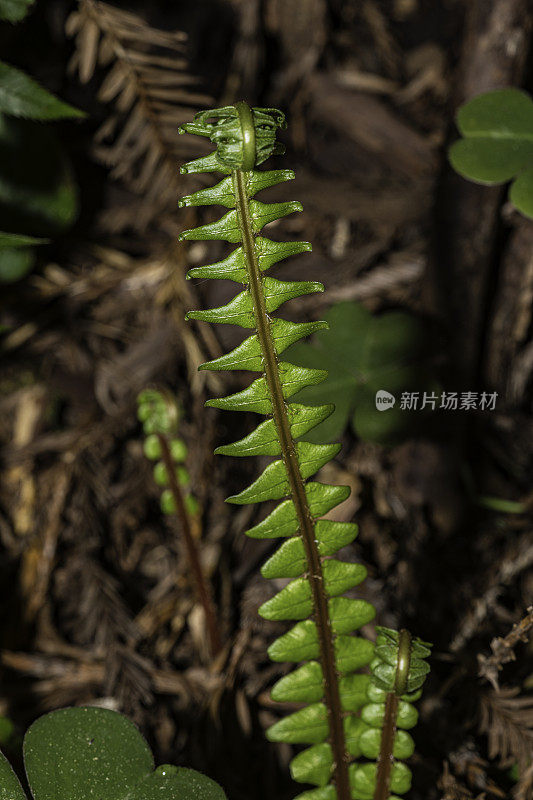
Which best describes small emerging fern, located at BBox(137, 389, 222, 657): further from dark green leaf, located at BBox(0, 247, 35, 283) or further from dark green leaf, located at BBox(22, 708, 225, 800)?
dark green leaf, located at BBox(0, 247, 35, 283)

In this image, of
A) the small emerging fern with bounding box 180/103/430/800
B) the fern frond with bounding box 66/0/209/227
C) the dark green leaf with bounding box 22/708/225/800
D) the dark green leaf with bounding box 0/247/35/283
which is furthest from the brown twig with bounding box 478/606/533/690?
the dark green leaf with bounding box 0/247/35/283

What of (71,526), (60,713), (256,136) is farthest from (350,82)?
(60,713)

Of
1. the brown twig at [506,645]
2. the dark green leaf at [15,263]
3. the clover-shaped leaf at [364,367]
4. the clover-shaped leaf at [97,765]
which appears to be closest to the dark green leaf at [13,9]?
the dark green leaf at [15,263]

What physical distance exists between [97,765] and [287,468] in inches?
24.0

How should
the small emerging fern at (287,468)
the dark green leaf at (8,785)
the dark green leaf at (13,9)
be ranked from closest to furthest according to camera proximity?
the small emerging fern at (287,468) → the dark green leaf at (8,785) → the dark green leaf at (13,9)

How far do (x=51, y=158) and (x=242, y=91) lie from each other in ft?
2.89

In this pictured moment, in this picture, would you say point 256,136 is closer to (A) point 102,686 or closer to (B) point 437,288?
(B) point 437,288

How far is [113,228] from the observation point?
262 cm

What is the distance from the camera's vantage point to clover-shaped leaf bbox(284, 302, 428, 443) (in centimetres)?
204

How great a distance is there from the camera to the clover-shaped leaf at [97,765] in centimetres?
109

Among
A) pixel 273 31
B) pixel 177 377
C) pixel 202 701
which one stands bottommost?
pixel 202 701

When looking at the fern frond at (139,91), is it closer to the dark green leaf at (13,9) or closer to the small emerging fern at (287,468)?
the dark green leaf at (13,9)

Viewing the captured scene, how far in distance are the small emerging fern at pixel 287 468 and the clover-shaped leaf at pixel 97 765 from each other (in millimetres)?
191

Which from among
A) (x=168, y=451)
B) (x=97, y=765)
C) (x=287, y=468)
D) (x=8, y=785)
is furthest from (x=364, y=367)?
(x=8, y=785)
